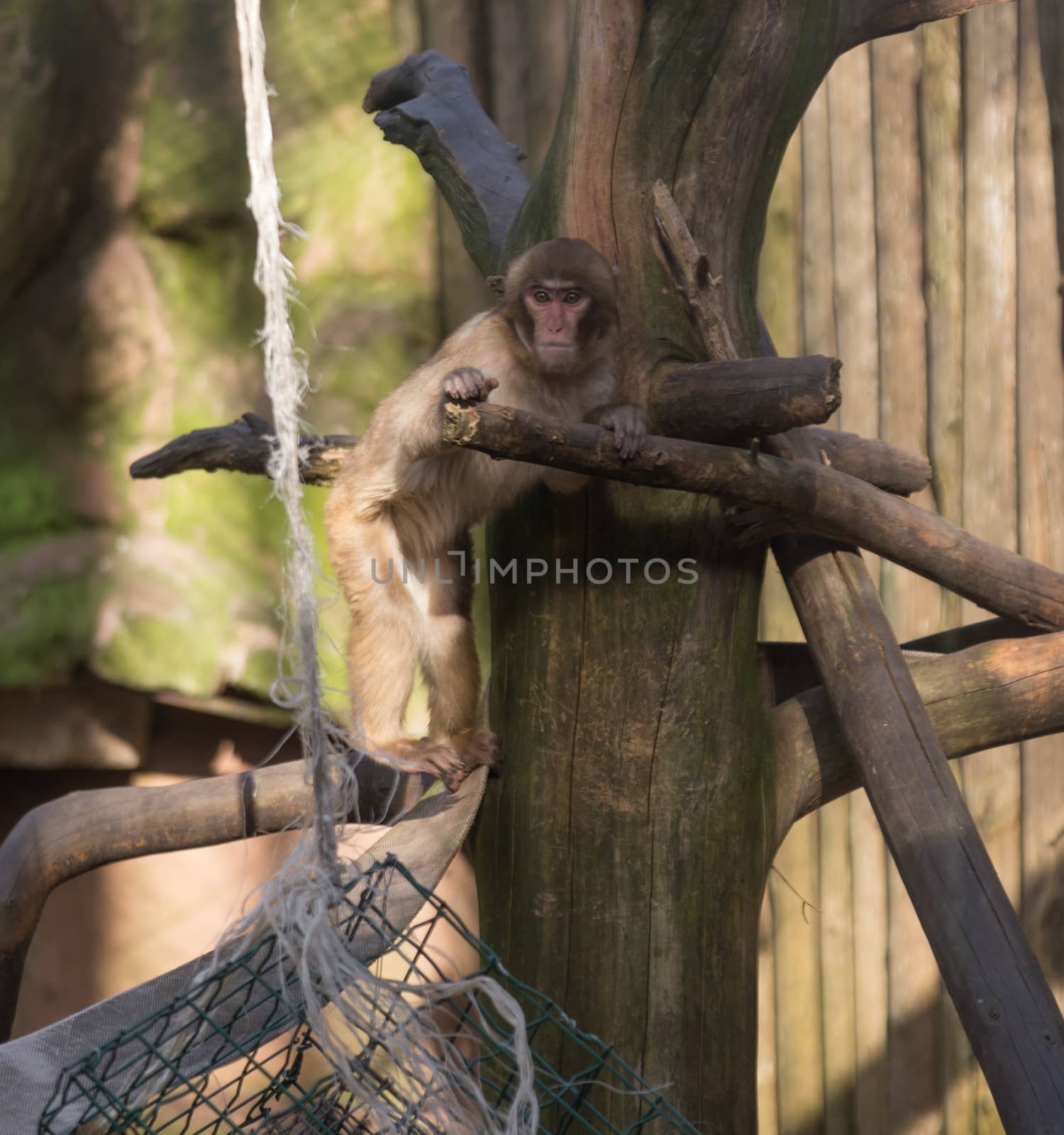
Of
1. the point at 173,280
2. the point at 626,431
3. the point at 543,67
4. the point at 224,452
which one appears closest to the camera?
the point at 626,431

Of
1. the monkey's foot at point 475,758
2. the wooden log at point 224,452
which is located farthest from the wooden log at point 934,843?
the wooden log at point 224,452

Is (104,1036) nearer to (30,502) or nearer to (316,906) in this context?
(316,906)

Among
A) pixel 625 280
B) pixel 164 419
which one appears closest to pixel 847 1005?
pixel 625 280

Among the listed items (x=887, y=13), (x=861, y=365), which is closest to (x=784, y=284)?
(x=861, y=365)

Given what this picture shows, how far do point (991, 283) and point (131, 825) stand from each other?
3265mm

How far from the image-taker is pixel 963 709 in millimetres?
3051

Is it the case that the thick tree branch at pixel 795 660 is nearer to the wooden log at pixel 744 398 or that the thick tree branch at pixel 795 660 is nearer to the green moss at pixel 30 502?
the wooden log at pixel 744 398

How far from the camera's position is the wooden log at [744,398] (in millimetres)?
2365

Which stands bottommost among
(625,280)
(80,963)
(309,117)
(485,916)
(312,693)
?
(80,963)

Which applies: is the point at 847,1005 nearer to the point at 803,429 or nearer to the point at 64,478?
the point at 803,429

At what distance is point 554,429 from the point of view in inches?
90.6

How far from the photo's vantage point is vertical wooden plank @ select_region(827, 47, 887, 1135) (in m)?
4.44

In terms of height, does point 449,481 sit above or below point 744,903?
above

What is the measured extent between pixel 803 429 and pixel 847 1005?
2.30m
